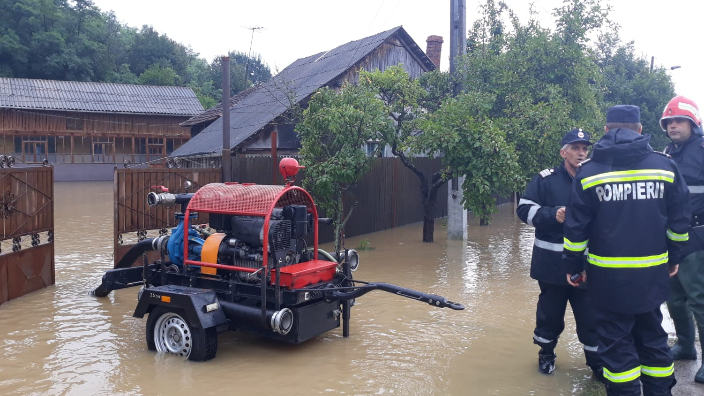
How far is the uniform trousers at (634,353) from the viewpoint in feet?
13.9

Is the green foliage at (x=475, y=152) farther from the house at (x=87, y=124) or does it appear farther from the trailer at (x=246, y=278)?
the house at (x=87, y=124)

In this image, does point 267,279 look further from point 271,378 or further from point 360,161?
point 360,161

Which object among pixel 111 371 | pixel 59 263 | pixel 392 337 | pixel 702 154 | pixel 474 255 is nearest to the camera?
pixel 702 154

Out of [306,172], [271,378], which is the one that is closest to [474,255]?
[306,172]

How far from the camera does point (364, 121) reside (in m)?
11.1

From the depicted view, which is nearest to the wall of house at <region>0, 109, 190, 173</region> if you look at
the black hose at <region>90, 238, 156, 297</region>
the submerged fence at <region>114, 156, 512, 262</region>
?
the submerged fence at <region>114, 156, 512, 262</region>

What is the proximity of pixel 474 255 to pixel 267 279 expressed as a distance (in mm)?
7197

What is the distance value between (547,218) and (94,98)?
4019cm

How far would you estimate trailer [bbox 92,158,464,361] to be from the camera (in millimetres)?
5809

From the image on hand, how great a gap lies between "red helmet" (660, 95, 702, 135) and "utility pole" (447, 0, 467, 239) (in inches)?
335

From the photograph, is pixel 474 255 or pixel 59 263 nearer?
pixel 59 263

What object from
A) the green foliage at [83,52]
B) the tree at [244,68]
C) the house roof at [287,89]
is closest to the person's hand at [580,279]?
the house roof at [287,89]

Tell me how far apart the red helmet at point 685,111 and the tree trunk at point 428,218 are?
8.42 m

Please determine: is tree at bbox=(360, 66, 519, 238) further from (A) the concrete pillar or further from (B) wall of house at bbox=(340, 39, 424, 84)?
(B) wall of house at bbox=(340, 39, 424, 84)
